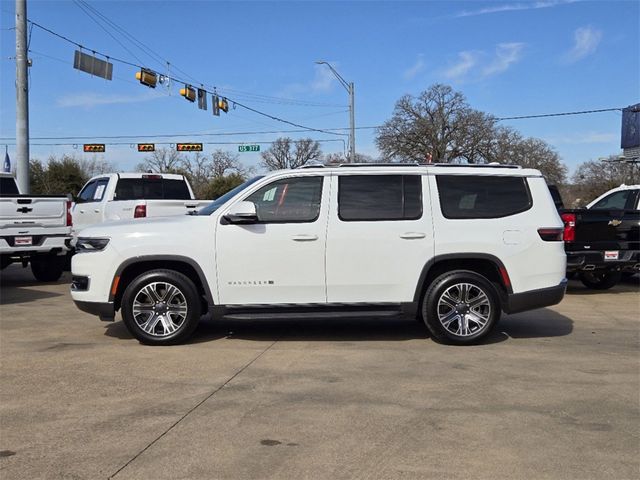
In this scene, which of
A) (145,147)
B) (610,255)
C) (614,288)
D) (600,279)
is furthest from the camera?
(145,147)

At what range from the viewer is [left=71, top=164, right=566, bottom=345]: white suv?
6.48 meters

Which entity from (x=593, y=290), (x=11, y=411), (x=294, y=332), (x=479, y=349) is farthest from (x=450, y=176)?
(x=593, y=290)

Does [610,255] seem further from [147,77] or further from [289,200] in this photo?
[147,77]

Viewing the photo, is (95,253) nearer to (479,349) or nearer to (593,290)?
(479,349)

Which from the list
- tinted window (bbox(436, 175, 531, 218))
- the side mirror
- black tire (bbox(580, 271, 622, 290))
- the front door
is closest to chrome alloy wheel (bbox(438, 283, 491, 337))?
tinted window (bbox(436, 175, 531, 218))

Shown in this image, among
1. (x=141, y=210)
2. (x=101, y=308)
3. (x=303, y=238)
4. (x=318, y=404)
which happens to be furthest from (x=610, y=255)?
(x=141, y=210)

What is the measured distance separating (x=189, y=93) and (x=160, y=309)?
19.7m

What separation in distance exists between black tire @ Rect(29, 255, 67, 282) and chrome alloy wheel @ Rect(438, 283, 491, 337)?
345 inches

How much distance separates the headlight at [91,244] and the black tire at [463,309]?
3610 mm

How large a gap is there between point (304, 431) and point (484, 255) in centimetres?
330

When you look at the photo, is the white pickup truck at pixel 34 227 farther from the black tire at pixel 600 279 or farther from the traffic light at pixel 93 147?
the traffic light at pixel 93 147

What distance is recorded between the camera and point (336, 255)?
651cm

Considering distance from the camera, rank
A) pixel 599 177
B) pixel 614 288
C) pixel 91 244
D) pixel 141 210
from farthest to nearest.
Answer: pixel 599 177 < pixel 614 288 < pixel 141 210 < pixel 91 244

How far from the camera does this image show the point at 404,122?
65.5m
